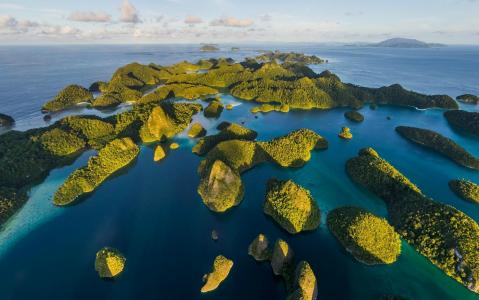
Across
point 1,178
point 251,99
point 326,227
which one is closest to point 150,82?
point 251,99

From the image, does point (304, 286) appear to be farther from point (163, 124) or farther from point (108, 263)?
point (163, 124)

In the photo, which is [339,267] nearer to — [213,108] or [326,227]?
[326,227]

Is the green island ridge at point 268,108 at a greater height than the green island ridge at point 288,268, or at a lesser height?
lesser

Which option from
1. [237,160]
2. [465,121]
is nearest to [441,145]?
[465,121]

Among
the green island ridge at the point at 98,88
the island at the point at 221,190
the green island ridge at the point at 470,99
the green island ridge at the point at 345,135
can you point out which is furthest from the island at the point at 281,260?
the green island ridge at the point at 98,88

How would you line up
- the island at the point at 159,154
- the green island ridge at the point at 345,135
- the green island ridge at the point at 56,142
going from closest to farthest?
the green island ridge at the point at 56,142, the island at the point at 159,154, the green island ridge at the point at 345,135

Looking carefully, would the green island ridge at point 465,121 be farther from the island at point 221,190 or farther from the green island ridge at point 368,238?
the island at point 221,190

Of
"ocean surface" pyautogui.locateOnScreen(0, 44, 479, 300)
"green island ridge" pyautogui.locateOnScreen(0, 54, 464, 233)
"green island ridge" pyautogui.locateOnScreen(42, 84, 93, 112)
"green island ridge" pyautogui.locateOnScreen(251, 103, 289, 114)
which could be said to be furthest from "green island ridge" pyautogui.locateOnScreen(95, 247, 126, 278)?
"green island ridge" pyautogui.locateOnScreen(42, 84, 93, 112)

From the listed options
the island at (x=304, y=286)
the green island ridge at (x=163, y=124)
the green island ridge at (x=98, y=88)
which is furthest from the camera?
the green island ridge at (x=98, y=88)
